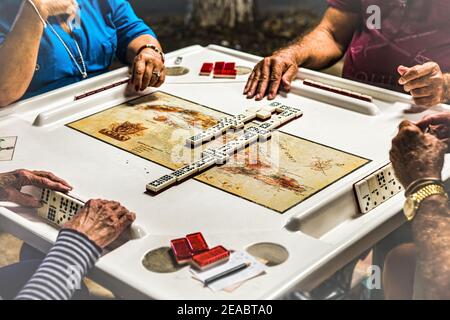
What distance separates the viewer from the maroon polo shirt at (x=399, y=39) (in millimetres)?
2143

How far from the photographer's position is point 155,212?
1.41 meters

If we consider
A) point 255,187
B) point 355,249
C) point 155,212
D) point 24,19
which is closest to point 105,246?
point 155,212

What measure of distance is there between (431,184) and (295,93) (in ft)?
2.52

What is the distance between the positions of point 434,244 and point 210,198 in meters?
0.49

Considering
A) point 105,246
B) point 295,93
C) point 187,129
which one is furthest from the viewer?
point 295,93

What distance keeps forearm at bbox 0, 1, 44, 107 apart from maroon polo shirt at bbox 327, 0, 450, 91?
3.54 feet

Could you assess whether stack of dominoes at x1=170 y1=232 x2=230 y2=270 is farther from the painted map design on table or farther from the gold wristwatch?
the gold wristwatch

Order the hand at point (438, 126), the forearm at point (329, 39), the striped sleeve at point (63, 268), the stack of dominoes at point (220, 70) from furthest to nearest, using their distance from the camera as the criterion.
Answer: the forearm at point (329, 39) → the stack of dominoes at point (220, 70) → the hand at point (438, 126) → the striped sleeve at point (63, 268)

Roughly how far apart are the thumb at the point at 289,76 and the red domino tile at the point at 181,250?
0.90 metres

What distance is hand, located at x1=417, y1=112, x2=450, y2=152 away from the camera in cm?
159

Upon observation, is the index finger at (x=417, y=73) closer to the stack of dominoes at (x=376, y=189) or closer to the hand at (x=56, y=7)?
the stack of dominoes at (x=376, y=189)

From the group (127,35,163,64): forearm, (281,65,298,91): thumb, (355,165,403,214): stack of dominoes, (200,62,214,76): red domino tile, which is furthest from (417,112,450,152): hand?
(127,35,163,64): forearm

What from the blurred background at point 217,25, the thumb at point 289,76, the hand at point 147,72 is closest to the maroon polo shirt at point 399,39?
the thumb at point 289,76
